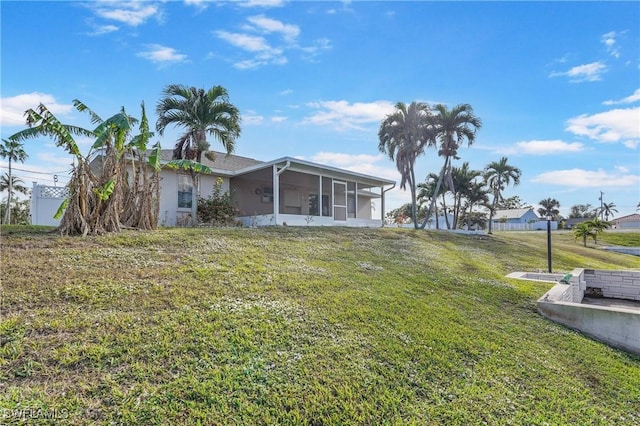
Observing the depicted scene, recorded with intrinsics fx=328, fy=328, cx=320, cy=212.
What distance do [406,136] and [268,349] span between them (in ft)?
68.3

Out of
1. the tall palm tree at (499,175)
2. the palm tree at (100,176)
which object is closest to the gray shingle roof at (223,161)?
the palm tree at (100,176)

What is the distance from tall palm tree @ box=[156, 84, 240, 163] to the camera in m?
13.5

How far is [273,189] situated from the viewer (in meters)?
16.8

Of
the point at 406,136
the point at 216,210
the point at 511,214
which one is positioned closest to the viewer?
the point at 216,210

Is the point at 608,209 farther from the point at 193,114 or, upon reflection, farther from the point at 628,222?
the point at 193,114

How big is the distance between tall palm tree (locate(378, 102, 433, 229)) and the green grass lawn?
17.0m

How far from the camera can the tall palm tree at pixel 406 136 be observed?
73.0 ft

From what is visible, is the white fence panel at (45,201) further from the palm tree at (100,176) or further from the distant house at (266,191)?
the palm tree at (100,176)

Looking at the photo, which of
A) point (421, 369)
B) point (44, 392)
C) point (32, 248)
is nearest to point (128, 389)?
point (44, 392)

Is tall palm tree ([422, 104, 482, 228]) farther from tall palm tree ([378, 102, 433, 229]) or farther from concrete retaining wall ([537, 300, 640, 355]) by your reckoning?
concrete retaining wall ([537, 300, 640, 355])

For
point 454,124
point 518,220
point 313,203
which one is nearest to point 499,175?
point 454,124

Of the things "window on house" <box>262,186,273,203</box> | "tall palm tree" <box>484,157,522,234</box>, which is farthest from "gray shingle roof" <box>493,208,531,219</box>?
"window on house" <box>262,186,273,203</box>

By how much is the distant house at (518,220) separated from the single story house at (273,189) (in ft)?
137

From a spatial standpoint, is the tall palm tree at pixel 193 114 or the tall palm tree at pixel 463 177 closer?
the tall palm tree at pixel 193 114
